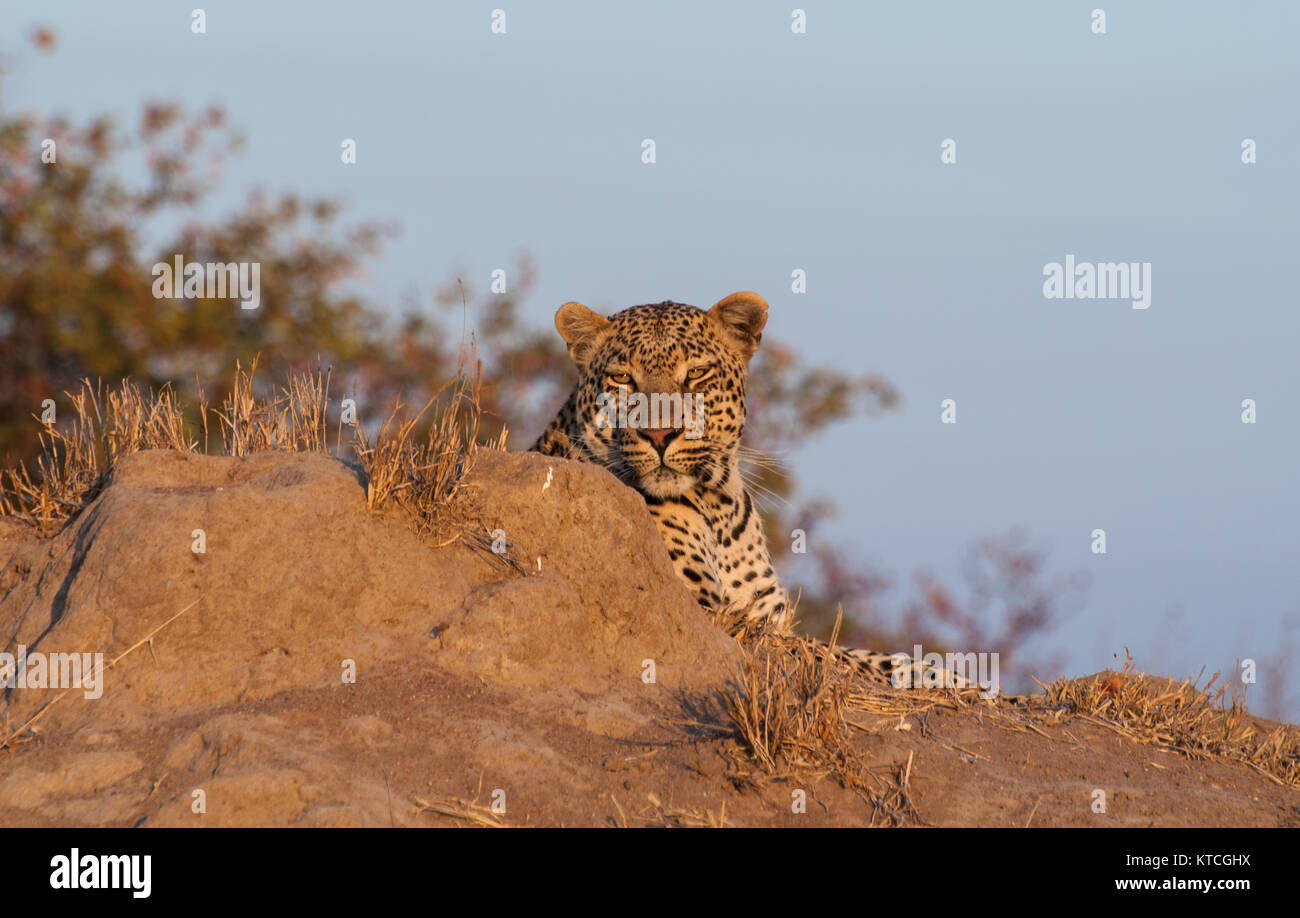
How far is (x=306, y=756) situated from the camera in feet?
18.0

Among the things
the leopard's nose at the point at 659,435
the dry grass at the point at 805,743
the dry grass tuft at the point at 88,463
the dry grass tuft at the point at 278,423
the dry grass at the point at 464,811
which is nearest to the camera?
the dry grass at the point at 464,811

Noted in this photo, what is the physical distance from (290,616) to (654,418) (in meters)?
2.95

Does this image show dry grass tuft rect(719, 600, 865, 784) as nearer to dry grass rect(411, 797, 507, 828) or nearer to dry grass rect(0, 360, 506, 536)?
dry grass rect(411, 797, 507, 828)

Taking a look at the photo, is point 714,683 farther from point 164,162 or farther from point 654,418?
point 164,162

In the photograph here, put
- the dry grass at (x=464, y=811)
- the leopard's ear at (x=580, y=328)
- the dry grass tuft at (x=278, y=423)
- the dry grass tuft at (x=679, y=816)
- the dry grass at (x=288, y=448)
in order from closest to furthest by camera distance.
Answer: the dry grass at (x=464, y=811)
the dry grass tuft at (x=679, y=816)
the dry grass at (x=288, y=448)
the dry grass tuft at (x=278, y=423)
the leopard's ear at (x=580, y=328)

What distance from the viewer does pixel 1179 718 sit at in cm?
777

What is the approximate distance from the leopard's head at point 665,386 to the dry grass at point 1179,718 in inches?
101

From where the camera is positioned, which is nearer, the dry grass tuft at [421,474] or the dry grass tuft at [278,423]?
the dry grass tuft at [421,474]

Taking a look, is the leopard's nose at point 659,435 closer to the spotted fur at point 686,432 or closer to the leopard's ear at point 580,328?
the spotted fur at point 686,432

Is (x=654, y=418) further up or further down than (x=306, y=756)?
further up

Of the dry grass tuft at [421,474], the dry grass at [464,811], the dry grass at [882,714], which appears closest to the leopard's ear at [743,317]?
the dry grass at [882,714]

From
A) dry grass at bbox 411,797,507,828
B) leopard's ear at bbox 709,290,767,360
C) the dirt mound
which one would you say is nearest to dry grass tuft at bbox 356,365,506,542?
the dirt mound

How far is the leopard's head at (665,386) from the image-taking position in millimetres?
8586
